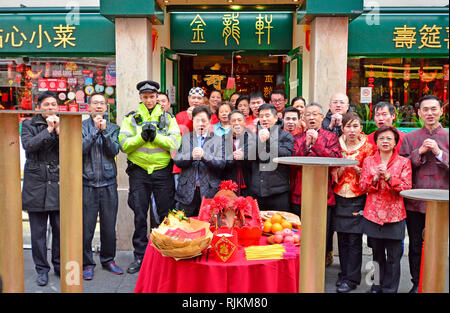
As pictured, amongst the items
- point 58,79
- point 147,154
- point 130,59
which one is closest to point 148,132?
point 147,154

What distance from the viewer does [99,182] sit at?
394 cm

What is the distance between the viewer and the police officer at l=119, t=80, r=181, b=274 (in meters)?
3.84

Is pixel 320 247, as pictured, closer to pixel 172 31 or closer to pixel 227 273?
pixel 227 273

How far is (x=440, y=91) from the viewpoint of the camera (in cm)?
618

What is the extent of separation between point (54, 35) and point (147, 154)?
3182 mm

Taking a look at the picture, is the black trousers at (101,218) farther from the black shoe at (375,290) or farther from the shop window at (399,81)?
the shop window at (399,81)

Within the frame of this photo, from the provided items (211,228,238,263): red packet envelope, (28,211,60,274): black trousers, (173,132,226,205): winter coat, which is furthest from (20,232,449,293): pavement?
(211,228,238,263): red packet envelope

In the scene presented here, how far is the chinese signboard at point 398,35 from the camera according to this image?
575 cm

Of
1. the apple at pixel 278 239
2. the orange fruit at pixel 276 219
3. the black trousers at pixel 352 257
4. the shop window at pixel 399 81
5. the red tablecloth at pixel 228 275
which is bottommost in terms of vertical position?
the black trousers at pixel 352 257

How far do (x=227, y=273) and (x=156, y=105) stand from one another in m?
2.06

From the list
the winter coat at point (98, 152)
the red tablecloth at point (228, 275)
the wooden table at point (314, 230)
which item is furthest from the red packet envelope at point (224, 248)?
the winter coat at point (98, 152)

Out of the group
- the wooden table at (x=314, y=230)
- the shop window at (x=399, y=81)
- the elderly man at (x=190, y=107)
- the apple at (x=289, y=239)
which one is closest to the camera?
the wooden table at (x=314, y=230)
